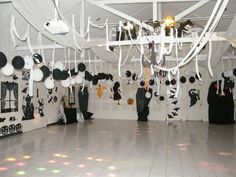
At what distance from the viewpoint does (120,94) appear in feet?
48.0

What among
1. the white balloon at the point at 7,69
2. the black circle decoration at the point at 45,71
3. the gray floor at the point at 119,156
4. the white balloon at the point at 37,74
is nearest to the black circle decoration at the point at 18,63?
the white balloon at the point at 7,69

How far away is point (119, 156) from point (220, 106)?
8110mm

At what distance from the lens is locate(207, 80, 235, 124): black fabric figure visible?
12.7 m

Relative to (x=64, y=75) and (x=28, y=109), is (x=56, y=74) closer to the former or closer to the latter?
(x=64, y=75)

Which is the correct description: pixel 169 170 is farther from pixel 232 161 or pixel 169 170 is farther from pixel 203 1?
pixel 203 1

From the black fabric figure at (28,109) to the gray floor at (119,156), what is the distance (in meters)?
1.62

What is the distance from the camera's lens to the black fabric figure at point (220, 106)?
12.7 metres

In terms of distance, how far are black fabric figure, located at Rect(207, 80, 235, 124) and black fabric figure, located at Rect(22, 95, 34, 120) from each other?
7579 mm

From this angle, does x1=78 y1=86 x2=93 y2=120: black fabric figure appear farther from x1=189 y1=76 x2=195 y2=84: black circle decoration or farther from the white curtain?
the white curtain

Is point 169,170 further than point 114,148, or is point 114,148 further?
point 114,148

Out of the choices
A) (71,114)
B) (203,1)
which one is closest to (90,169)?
(203,1)

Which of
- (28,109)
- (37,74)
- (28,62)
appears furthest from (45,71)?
(28,109)

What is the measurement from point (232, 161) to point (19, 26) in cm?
501

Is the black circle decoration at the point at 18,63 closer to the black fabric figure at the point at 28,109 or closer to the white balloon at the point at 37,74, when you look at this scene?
the white balloon at the point at 37,74
